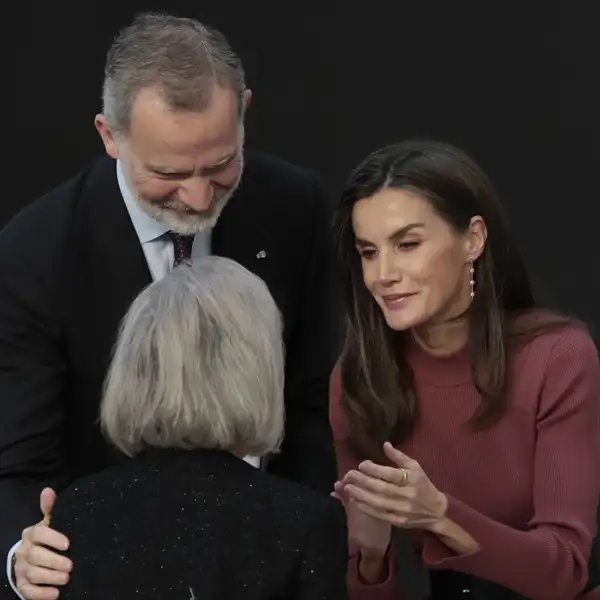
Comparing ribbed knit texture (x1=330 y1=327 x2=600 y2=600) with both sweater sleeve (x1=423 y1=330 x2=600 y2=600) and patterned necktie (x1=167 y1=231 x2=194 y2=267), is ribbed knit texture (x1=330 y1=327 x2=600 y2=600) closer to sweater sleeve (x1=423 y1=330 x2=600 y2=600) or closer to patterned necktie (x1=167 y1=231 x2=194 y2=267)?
sweater sleeve (x1=423 y1=330 x2=600 y2=600)

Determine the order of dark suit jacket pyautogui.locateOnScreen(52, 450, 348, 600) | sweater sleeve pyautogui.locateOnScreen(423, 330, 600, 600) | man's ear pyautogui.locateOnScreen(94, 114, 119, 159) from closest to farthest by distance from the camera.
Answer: dark suit jacket pyautogui.locateOnScreen(52, 450, 348, 600)
sweater sleeve pyautogui.locateOnScreen(423, 330, 600, 600)
man's ear pyautogui.locateOnScreen(94, 114, 119, 159)

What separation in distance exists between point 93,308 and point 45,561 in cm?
56

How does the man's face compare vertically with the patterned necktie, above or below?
above

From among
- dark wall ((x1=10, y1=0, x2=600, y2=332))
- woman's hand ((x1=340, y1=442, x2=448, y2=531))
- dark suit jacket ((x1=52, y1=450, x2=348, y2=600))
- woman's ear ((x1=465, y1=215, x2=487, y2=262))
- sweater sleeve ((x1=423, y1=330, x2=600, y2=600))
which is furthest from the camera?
dark wall ((x1=10, y1=0, x2=600, y2=332))

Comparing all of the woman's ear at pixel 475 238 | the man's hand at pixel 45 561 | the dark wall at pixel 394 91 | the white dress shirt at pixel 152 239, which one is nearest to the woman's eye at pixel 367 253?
the woman's ear at pixel 475 238

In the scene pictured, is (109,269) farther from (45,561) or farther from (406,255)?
(45,561)

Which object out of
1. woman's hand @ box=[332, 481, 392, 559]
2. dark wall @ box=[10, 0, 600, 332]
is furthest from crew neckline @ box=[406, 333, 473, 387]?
dark wall @ box=[10, 0, 600, 332]

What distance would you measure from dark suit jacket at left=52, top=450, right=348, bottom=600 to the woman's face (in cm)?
49

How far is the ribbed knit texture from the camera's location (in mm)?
1876

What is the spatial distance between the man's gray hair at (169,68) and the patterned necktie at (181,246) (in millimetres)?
213

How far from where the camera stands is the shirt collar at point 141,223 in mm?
2092

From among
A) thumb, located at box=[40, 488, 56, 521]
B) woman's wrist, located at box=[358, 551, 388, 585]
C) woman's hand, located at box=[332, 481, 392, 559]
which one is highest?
thumb, located at box=[40, 488, 56, 521]

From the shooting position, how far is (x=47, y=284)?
2039mm

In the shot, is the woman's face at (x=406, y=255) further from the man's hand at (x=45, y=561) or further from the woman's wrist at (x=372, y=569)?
the man's hand at (x=45, y=561)
